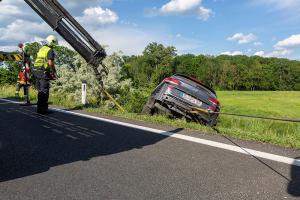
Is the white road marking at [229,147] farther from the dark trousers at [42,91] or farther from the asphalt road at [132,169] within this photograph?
the dark trousers at [42,91]

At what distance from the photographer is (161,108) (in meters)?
9.86

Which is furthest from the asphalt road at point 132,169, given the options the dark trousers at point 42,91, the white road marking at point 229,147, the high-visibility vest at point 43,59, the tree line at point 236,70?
the tree line at point 236,70

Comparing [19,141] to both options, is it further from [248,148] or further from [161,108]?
[161,108]

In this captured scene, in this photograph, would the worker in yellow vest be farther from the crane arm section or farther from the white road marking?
the white road marking

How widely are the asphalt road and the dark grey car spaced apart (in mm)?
2943

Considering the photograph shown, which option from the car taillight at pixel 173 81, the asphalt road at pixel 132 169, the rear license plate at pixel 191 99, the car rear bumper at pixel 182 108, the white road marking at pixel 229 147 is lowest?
the asphalt road at pixel 132 169

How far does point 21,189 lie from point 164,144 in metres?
2.73

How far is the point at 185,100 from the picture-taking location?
9617mm

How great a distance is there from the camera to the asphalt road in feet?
11.5

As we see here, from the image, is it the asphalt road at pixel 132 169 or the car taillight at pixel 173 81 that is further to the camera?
the car taillight at pixel 173 81

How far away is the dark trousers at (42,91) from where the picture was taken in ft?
31.8

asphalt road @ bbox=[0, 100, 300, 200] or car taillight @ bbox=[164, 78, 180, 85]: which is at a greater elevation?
car taillight @ bbox=[164, 78, 180, 85]

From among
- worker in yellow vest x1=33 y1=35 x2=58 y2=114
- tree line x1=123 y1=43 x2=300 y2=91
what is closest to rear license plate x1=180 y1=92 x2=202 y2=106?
worker in yellow vest x1=33 y1=35 x2=58 y2=114

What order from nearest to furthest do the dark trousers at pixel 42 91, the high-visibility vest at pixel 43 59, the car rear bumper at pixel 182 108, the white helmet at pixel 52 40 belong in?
the car rear bumper at pixel 182 108 → the dark trousers at pixel 42 91 → the high-visibility vest at pixel 43 59 → the white helmet at pixel 52 40
